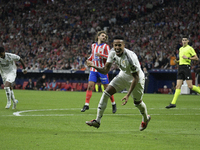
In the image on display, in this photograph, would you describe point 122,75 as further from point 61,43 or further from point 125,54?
point 61,43

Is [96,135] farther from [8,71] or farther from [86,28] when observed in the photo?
[86,28]

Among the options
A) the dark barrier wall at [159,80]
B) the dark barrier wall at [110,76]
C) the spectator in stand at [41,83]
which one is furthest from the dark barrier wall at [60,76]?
the dark barrier wall at [159,80]

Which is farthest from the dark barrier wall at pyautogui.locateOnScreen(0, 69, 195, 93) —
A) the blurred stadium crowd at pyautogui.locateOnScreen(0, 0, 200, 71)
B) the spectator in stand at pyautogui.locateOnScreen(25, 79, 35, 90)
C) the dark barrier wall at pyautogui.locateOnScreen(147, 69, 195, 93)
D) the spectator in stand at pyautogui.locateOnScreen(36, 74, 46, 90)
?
the spectator in stand at pyautogui.locateOnScreen(25, 79, 35, 90)

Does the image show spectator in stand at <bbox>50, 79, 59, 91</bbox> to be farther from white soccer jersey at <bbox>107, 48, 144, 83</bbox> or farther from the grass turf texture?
white soccer jersey at <bbox>107, 48, 144, 83</bbox>

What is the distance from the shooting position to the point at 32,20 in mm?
42281

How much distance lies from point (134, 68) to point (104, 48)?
4859mm

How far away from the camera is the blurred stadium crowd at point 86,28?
29.0 meters

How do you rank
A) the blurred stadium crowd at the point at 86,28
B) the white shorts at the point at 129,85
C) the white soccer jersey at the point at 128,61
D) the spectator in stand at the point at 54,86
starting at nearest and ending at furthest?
1. the white soccer jersey at the point at 128,61
2. the white shorts at the point at 129,85
3. the blurred stadium crowd at the point at 86,28
4. the spectator in stand at the point at 54,86

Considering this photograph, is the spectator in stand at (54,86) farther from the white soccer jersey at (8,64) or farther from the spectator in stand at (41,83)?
the white soccer jersey at (8,64)

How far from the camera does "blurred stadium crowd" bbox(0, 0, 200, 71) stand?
29.0 m

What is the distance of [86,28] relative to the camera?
121ft

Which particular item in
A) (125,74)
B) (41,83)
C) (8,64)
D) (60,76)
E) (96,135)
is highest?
(125,74)

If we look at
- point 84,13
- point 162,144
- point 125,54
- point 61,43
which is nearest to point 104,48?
point 125,54

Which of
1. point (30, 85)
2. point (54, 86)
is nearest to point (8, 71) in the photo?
point (54, 86)
